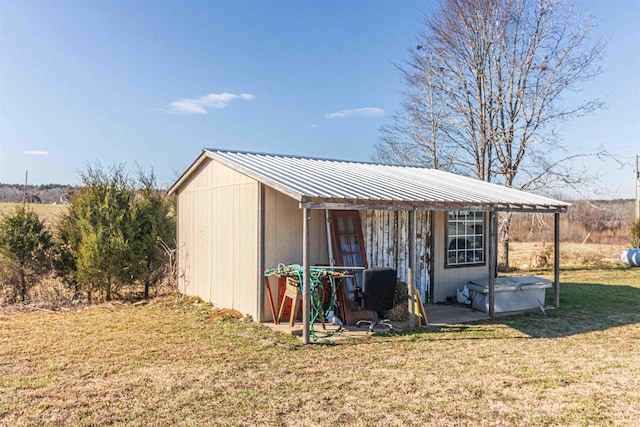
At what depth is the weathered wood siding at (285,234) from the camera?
22.5 ft

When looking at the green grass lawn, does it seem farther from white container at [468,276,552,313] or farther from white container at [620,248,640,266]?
white container at [620,248,640,266]

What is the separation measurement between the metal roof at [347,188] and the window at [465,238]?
40.3 inches

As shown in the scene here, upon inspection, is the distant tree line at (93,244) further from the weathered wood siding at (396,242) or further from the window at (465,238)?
the window at (465,238)

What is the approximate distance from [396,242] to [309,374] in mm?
4430

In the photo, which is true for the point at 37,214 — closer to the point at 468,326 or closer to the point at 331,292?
the point at 331,292

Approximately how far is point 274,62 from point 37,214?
892 cm

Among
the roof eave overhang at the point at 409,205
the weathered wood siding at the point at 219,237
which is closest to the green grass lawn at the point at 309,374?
the weathered wood siding at the point at 219,237

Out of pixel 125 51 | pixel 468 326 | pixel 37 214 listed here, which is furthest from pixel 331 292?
pixel 125 51

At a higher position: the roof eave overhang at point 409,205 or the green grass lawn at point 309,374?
the roof eave overhang at point 409,205

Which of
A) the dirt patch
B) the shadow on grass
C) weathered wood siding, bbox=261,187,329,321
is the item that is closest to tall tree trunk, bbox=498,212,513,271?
the shadow on grass

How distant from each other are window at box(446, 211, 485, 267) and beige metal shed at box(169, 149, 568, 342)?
22mm

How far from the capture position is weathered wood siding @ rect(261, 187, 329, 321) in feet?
22.5

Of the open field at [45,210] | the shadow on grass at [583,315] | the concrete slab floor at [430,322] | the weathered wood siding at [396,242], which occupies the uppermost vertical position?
the open field at [45,210]

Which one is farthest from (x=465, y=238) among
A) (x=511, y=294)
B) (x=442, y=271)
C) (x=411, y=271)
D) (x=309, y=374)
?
(x=309, y=374)
